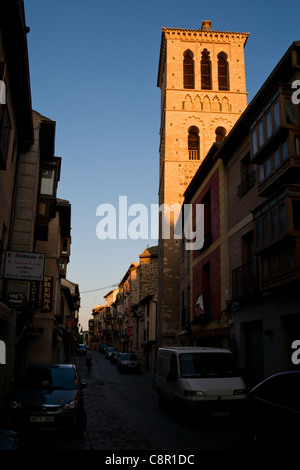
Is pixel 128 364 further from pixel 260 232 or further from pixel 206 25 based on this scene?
pixel 206 25

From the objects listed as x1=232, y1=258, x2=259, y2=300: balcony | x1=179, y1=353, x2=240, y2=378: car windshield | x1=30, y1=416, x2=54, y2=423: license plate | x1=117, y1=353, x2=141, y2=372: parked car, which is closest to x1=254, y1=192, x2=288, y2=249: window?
x1=232, y1=258, x2=259, y2=300: balcony

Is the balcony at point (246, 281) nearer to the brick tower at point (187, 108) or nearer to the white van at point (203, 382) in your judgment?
the white van at point (203, 382)

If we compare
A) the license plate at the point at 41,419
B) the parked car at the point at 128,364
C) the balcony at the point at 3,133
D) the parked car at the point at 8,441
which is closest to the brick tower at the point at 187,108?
the parked car at the point at 128,364

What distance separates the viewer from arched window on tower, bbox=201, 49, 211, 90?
132ft

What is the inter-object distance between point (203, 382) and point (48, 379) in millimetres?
3934

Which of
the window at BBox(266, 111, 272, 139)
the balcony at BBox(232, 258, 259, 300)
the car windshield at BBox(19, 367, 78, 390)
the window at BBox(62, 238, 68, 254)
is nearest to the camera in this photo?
the car windshield at BBox(19, 367, 78, 390)

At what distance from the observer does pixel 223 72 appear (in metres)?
41.0

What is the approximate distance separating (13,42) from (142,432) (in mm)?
10424

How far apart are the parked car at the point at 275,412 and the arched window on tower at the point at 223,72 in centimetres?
3725

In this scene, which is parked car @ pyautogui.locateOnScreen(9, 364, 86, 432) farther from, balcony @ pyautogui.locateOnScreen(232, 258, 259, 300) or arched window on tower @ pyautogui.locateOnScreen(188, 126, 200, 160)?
arched window on tower @ pyautogui.locateOnScreen(188, 126, 200, 160)

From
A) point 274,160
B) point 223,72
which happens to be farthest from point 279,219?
point 223,72
